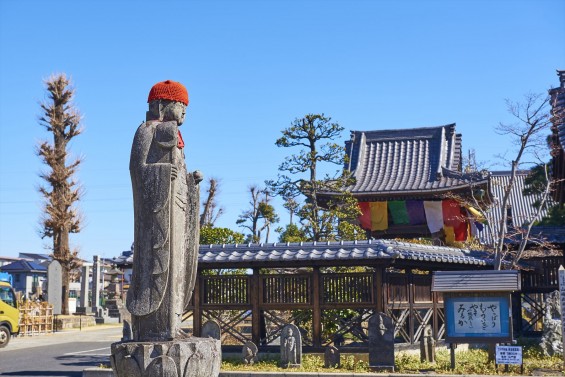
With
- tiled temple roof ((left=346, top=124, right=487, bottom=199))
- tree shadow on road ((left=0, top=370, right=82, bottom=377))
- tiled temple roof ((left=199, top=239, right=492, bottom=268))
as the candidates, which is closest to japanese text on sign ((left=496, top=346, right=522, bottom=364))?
tiled temple roof ((left=199, top=239, right=492, bottom=268))

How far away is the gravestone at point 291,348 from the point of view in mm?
17531

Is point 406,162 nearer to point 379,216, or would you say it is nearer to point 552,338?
point 379,216

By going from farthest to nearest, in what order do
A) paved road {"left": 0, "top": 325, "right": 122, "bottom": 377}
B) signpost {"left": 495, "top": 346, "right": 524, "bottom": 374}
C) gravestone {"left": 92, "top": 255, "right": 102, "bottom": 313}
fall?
gravestone {"left": 92, "top": 255, "right": 102, "bottom": 313}, paved road {"left": 0, "top": 325, "right": 122, "bottom": 377}, signpost {"left": 495, "top": 346, "right": 524, "bottom": 374}

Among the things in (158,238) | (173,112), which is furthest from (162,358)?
(173,112)

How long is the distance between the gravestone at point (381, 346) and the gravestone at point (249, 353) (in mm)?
3191

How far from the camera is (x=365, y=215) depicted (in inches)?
1271

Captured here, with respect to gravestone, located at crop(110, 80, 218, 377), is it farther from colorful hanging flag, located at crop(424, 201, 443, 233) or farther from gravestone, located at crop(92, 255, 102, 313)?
gravestone, located at crop(92, 255, 102, 313)

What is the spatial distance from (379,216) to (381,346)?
1567cm

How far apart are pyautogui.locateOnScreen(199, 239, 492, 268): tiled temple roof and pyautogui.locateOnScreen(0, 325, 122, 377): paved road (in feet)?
13.6

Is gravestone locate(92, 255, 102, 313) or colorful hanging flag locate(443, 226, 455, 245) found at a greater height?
colorful hanging flag locate(443, 226, 455, 245)

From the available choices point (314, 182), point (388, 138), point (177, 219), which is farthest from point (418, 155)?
point (177, 219)

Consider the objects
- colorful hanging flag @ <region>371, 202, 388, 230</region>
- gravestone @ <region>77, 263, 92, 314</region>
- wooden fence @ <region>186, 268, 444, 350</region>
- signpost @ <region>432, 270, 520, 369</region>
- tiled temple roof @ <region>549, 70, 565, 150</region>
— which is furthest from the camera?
gravestone @ <region>77, 263, 92, 314</region>

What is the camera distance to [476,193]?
30.5m

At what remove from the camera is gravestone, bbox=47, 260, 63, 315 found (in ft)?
124
